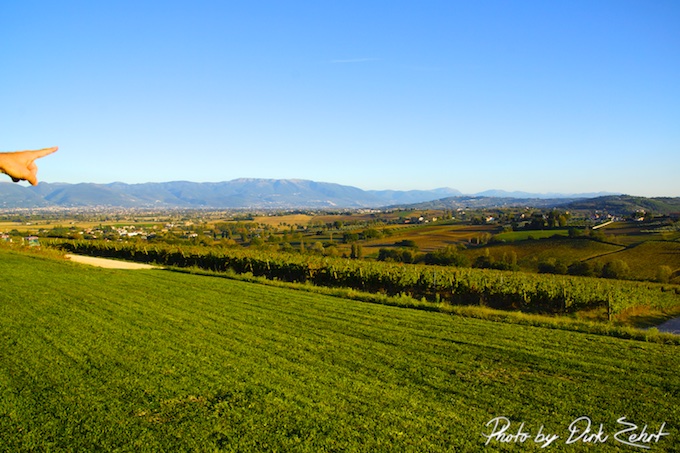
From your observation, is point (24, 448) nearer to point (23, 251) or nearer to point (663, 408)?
point (663, 408)

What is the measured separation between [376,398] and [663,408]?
4170 millimetres

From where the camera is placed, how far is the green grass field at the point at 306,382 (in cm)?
553

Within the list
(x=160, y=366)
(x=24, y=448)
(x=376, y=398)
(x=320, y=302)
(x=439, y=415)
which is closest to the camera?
(x=24, y=448)

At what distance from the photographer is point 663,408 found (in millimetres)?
6477

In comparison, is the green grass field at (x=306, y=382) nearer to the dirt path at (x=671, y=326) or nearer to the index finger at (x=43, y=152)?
the index finger at (x=43, y=152)

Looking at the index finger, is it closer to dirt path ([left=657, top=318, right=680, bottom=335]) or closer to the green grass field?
the green grass field

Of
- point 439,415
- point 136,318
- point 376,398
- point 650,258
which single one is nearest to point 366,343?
point 376,398

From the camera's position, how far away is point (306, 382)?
7.42 meters

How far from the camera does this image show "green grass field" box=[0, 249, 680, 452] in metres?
5.53
